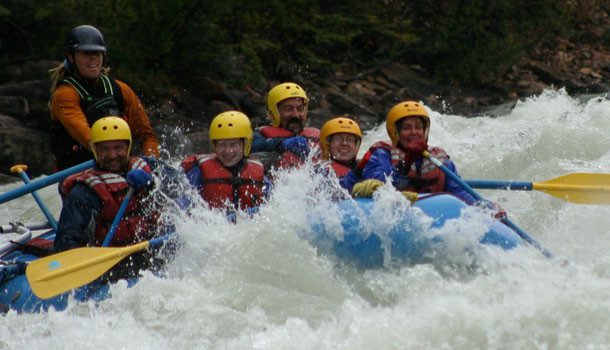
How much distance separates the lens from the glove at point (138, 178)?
564cm

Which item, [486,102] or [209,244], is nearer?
[209,244]

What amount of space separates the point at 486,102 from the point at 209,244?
12016 millimetres

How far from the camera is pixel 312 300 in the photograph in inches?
211

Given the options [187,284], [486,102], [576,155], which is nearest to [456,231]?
[187,284]

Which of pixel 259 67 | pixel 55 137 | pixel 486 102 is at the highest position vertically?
pixel 55 137

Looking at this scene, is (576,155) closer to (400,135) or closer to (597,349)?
(400,135)

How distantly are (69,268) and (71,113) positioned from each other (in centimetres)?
144

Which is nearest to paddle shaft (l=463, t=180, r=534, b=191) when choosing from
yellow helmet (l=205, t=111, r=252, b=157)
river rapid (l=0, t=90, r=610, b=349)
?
river rapid (l=0, t=90, r=610, b=349)

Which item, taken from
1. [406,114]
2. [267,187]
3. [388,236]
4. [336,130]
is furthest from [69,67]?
[388,236]

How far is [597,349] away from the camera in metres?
4.42

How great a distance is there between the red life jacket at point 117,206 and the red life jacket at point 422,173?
158cm

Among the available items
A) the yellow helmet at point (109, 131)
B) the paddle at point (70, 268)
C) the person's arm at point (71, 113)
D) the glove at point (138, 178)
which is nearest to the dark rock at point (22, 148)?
the person's arm at point (71, 113)

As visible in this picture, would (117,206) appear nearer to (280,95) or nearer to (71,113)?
(71,113)

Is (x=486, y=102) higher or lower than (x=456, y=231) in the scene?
lower
